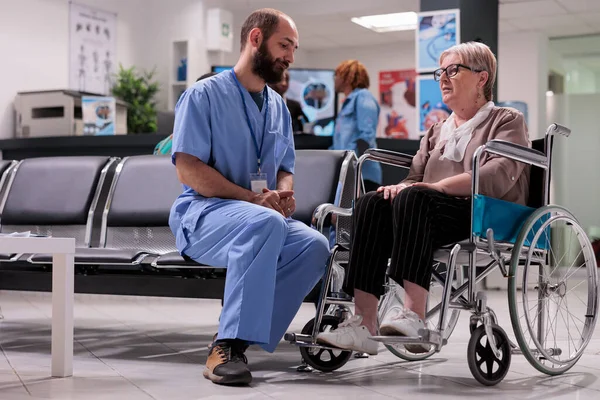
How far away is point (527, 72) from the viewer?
11055 mm

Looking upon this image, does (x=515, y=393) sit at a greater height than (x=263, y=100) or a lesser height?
lesser

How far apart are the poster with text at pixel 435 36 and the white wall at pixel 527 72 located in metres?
4.09

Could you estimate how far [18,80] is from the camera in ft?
26.7

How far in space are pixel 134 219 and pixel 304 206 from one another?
2.50 feet

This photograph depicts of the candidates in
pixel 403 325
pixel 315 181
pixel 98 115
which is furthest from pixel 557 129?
pixel 98 115

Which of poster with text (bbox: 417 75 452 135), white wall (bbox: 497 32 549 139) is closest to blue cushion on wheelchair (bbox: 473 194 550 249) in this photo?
poster with text (bbox: 417 75 452 135)

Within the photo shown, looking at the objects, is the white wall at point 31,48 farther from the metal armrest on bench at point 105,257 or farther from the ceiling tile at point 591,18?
the ceiling tile at point 591,18

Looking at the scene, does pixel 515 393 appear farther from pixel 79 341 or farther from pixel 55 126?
pixel 55 126

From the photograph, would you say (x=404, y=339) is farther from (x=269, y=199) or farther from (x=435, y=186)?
(x=269, y=199)

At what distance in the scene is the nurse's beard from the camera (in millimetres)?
2805

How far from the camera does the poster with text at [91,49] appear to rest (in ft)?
28.6

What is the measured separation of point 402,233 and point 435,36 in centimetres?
484

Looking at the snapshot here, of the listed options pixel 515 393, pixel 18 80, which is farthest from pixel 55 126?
pixel 515 393

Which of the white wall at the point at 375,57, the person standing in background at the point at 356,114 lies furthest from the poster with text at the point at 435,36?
the white wall at the point at 375,57
